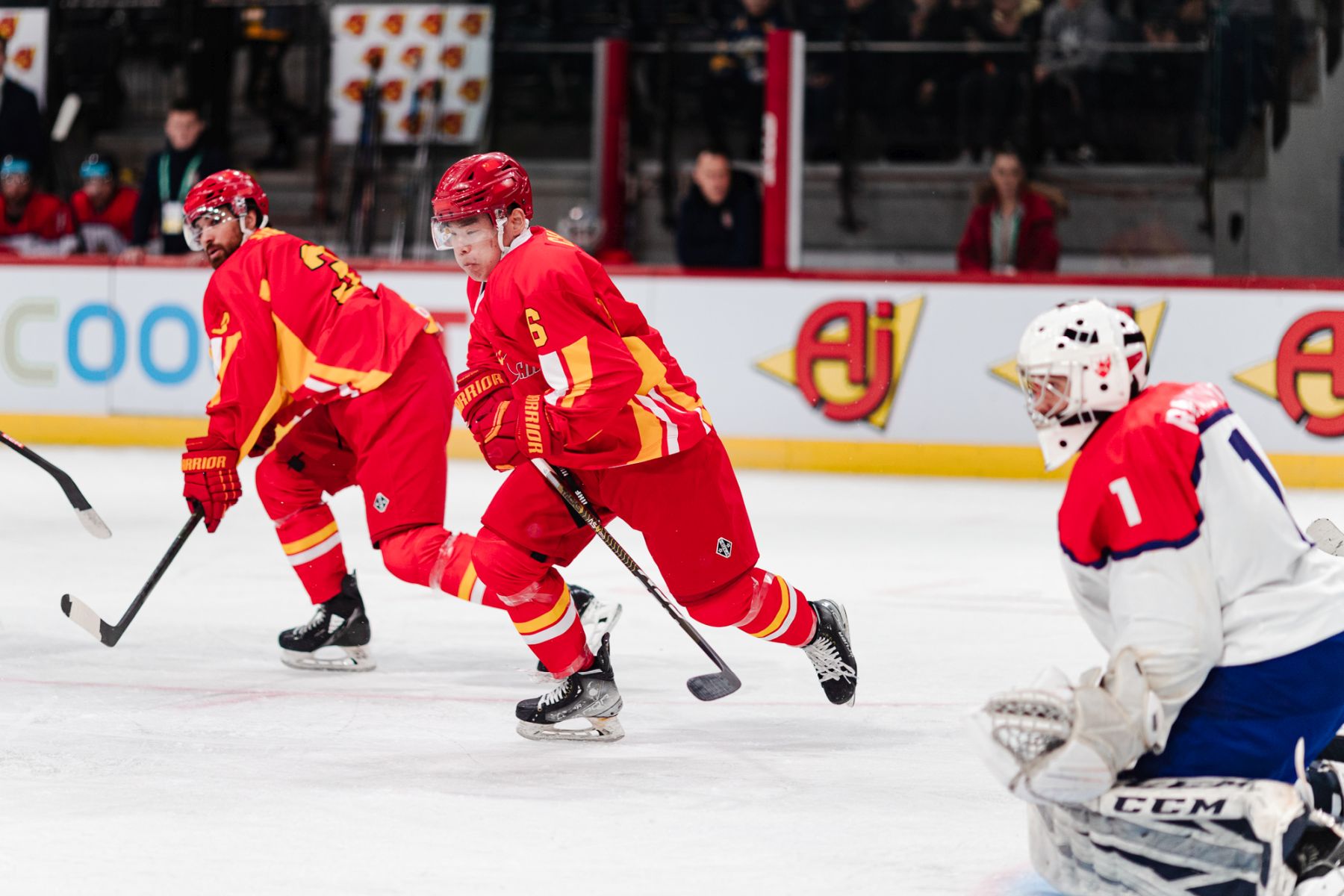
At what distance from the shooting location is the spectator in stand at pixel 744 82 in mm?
10523

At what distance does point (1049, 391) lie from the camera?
8.38 ft

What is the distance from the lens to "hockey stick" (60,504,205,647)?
437 cm

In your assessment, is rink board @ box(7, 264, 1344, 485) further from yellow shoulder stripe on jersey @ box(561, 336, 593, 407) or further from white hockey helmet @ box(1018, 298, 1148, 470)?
white hockey helmet @ box(1018, 298, 1148, 470)

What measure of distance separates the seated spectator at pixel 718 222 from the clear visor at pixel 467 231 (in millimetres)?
5043

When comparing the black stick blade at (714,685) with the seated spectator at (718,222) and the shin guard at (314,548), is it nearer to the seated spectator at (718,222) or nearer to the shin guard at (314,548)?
the shin guard at (314,548)

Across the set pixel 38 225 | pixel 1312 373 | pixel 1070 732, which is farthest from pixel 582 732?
pixel 38 225

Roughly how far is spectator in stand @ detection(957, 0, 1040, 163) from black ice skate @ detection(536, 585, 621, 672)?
6.11 meters

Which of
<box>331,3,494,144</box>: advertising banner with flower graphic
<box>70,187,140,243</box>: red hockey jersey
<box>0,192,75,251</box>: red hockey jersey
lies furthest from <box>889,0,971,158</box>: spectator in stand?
<box>0,192,75,251</box>: red hockey jersey

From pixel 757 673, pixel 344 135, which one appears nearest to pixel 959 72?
pixel 344 135

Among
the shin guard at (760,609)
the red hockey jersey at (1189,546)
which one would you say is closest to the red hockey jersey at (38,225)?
the shin guard at (760,609)

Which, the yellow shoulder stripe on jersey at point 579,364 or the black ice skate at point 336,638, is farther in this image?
the black ice skate at point 336,638

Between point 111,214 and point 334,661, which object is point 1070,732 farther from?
point 111,214

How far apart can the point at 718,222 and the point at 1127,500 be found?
256 inches

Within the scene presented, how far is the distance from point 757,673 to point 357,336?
47.8 inches
